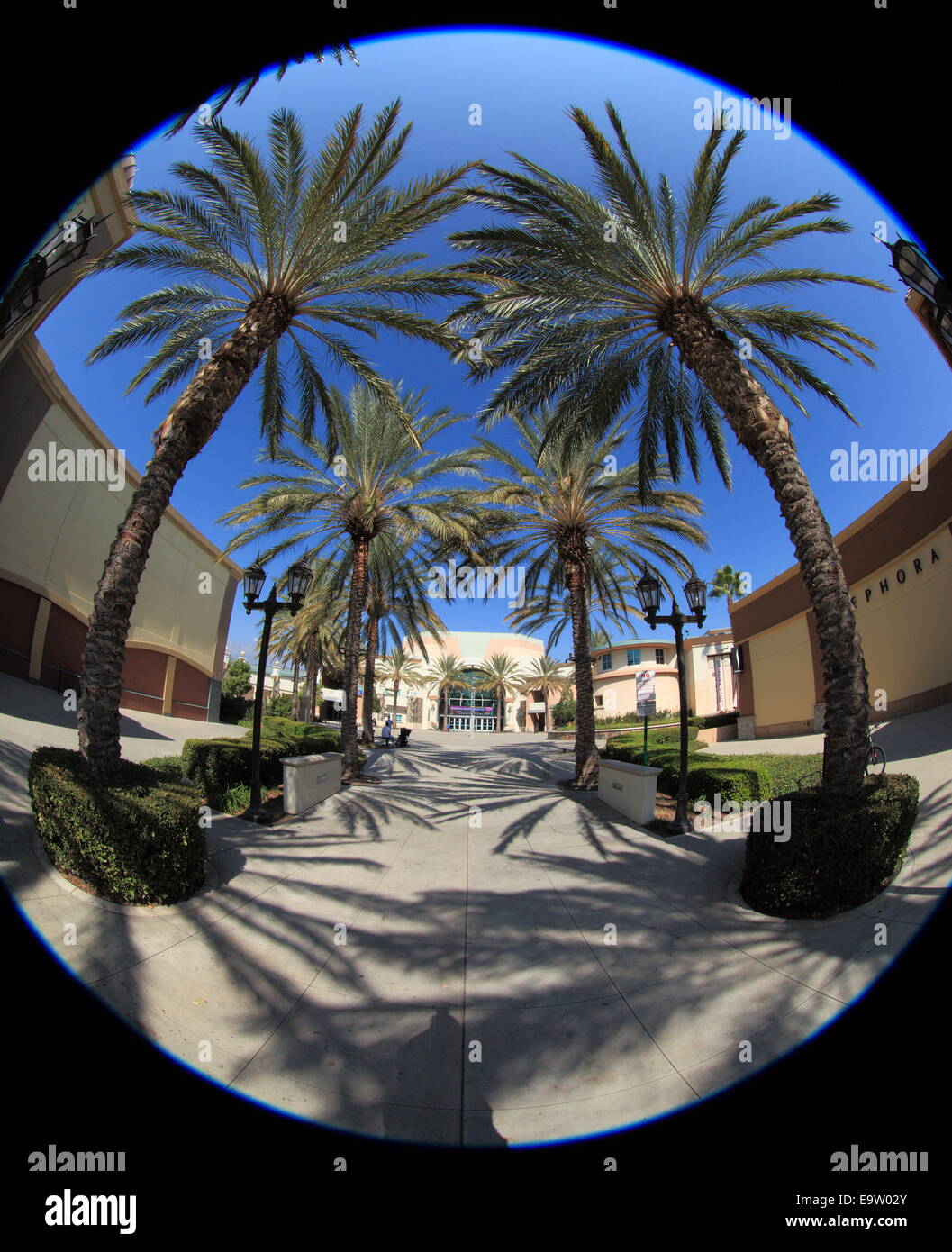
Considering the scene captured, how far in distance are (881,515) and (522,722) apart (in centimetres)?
4641

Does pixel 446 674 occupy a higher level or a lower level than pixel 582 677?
higher

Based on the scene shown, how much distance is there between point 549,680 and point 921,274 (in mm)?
45616

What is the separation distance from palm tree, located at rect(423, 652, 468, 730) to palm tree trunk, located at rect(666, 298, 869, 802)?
45.0m

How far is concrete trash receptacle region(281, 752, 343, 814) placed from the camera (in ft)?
23.7

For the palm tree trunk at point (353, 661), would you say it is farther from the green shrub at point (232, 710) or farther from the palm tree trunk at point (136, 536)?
the green shrub at point (232, 710)

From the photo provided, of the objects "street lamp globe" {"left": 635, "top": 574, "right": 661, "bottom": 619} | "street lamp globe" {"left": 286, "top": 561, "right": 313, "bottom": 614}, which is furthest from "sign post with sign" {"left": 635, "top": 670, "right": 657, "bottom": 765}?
"street lamp globe" {"left": 286, "top": 561, "right": 313, "bottom": 614}

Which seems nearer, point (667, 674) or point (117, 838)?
point (117, 838)

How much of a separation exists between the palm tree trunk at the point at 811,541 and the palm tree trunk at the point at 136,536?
252 inches

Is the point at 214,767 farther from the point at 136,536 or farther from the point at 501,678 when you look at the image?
the point at 501,678

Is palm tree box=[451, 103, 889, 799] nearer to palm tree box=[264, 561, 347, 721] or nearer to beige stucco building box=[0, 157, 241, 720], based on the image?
beige stucco building box=[0, 157, 241, 720]

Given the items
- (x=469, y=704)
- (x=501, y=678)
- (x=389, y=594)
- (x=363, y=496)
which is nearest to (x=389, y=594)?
A: (x=389, y=594)

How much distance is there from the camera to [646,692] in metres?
10.6

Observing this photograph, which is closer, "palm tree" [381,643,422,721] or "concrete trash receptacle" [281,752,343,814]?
"concrete trash receptacle" [281,752,343,814]

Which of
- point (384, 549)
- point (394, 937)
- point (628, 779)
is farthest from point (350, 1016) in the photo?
point (384, 549)
